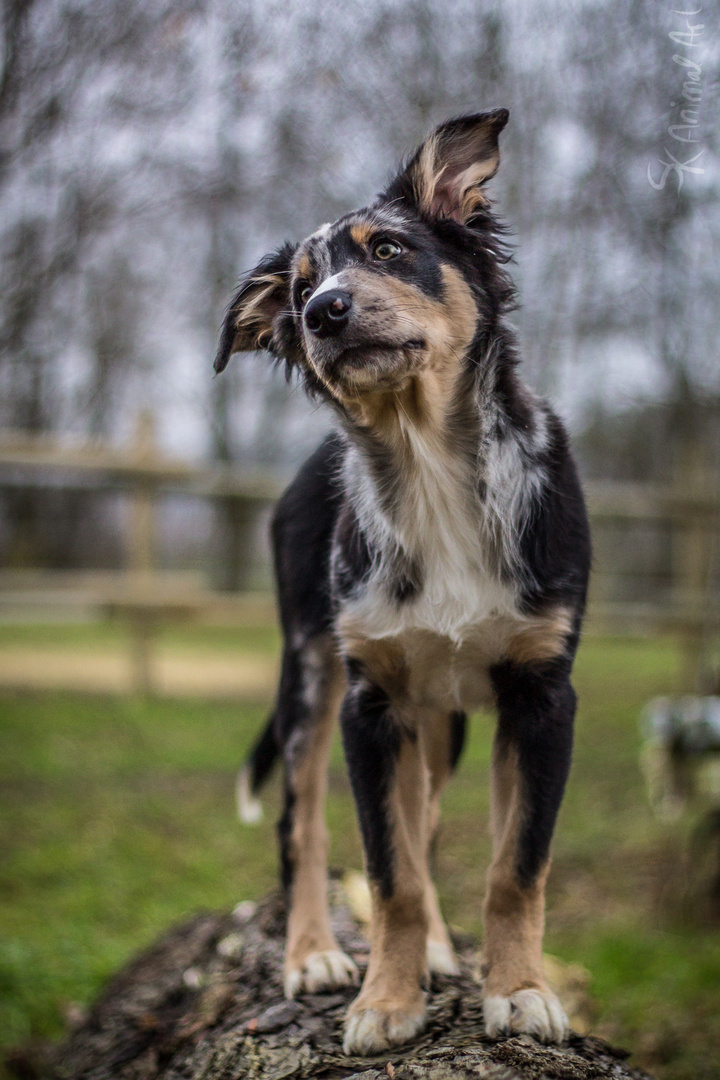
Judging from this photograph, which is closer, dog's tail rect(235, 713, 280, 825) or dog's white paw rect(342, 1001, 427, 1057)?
dog's white paw rect(342, 1001, 427, 1057)

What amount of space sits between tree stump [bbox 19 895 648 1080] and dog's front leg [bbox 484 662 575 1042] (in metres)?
0.12

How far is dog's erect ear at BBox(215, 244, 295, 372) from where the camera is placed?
2.47 m

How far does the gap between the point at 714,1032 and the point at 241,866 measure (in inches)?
111

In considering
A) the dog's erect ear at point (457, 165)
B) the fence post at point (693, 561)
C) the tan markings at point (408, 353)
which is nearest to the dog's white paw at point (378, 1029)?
the tan markings at point (408, 353)

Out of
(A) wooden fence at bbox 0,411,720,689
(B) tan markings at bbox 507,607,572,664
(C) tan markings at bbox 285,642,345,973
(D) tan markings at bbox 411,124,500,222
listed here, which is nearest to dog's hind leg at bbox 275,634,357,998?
(C) tan markings at bbox 285,642,345,973

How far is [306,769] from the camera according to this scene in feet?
9.18

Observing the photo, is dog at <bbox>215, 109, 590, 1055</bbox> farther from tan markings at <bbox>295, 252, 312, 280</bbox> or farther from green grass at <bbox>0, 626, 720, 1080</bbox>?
green grass at <bbox>0, 626, 720, 1080</bbox>

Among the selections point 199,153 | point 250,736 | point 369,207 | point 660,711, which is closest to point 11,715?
point 250,736

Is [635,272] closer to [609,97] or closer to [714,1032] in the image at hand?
[609,97]

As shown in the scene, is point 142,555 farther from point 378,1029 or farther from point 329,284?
point 378,1029

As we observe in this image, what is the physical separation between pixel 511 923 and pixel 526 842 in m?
0.20

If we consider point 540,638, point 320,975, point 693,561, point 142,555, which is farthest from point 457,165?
point 693,561

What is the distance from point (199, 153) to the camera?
673 centimetres

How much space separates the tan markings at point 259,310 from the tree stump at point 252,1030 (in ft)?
6.08
